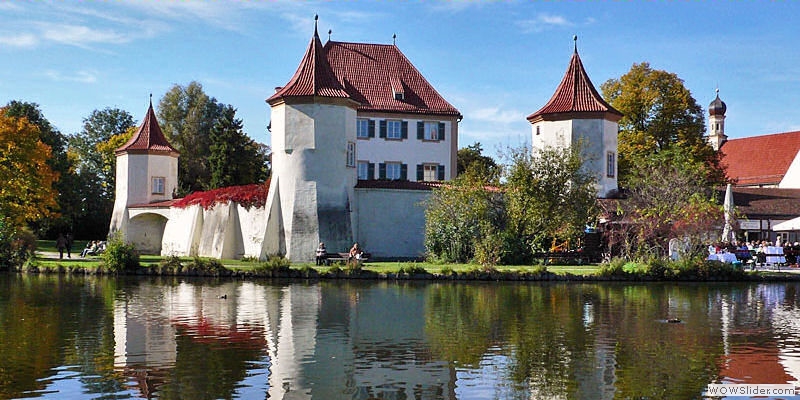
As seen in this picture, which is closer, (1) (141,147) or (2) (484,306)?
(2) (484,306)

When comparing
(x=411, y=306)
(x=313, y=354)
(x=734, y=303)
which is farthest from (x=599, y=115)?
(x=313, y=354)

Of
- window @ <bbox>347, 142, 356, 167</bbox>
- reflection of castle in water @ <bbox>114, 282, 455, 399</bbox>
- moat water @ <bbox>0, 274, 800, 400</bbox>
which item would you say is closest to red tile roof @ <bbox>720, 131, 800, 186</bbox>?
window @ <bbox>347, 142, 356, 167</bbox>

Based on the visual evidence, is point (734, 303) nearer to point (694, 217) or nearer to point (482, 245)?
point (694, 217)

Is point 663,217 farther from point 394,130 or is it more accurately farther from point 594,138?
point 394,130

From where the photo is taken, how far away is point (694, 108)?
2058 inches

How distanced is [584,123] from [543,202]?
8.51 metres

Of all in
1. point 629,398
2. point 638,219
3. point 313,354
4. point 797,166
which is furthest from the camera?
point 797,166

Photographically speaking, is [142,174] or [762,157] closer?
[142,174]

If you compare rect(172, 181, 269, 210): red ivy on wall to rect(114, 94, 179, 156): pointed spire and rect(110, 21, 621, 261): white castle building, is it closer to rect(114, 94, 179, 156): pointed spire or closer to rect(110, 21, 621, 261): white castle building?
rect(110, 21, 621, 261): white castle building

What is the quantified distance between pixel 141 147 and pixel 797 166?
42.0 m

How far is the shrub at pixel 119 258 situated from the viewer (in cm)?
3328

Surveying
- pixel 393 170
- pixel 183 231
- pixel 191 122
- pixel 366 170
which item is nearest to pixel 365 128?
pixel 366 170

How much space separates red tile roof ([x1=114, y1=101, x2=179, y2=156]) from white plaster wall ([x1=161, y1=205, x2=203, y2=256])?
506 centimetres

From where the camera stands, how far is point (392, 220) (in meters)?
40.9
